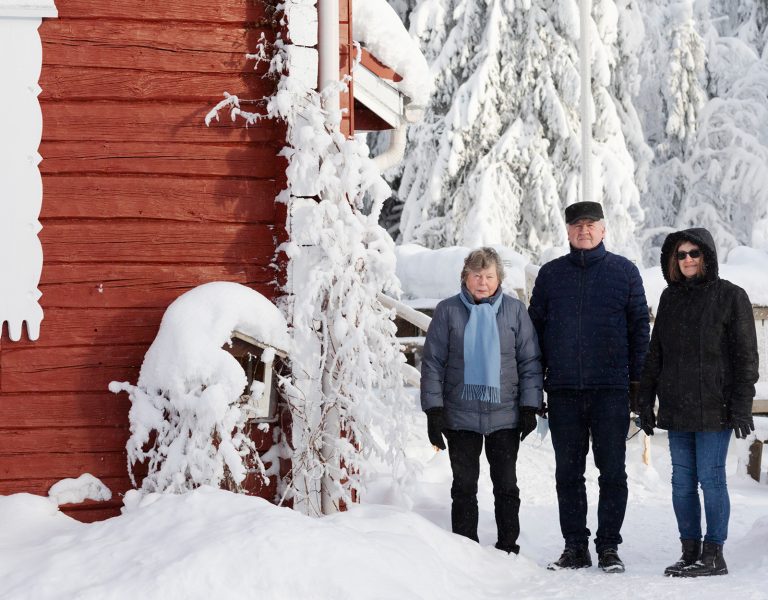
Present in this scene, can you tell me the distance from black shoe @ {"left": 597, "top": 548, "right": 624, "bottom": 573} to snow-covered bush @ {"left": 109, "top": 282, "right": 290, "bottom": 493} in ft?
5.36

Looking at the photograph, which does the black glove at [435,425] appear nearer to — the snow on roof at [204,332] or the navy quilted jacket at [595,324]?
the navy quilted jacket at [595,324]

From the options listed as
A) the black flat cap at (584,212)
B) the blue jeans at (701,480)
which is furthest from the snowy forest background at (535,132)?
the blue jeans at (701,480)

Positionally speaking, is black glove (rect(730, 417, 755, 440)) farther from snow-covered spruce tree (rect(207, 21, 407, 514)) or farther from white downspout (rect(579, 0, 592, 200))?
white downspout (rect(579, 0, 592, 200))

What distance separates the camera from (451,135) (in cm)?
1866

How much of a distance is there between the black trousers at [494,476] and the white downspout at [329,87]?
560 mm

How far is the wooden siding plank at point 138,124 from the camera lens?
5.20 m

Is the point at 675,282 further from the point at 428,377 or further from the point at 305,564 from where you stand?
the point at 305,564

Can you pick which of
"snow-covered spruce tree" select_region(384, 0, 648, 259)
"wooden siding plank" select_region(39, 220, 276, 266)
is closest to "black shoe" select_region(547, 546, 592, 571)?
"wooden siding plank" select_region(39, 220, 276, 266)

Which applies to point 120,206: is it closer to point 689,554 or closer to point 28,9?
point 28,9

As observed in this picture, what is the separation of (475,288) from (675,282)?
3.10ft

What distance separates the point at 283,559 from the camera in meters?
4.00

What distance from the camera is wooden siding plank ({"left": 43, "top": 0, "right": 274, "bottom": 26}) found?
521 centimetres

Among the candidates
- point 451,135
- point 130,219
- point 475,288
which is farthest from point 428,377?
point 451,135

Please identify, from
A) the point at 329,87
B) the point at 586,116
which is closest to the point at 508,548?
the point at 329,87
